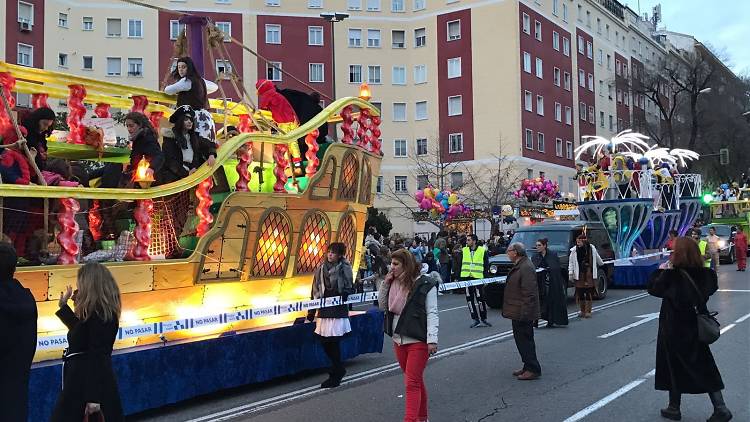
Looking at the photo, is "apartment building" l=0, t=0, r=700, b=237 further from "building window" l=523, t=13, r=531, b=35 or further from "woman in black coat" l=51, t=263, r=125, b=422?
"woman in black coat" l=51, t=263, r=125, b=422

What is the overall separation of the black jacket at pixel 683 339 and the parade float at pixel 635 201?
13990mm

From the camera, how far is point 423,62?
4719 centimetres

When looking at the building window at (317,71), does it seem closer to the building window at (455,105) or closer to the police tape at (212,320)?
the building window at (455,105)

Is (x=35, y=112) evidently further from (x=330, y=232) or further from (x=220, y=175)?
(x=330, y=232)

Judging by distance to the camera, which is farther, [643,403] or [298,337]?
[298,337]

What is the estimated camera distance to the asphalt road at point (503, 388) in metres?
6.73

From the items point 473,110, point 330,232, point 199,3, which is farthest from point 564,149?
point 330,232

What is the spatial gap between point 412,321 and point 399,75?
141 ft

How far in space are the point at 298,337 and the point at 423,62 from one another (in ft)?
133

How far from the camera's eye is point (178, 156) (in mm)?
7621

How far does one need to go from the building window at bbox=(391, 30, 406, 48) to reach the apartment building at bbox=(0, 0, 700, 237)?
0.31ft

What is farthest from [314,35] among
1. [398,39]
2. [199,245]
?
[199,245]

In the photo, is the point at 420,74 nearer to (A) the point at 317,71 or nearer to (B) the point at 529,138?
(A) the point at 317,71

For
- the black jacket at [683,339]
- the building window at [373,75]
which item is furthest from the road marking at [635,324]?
the building window at [373,75]
